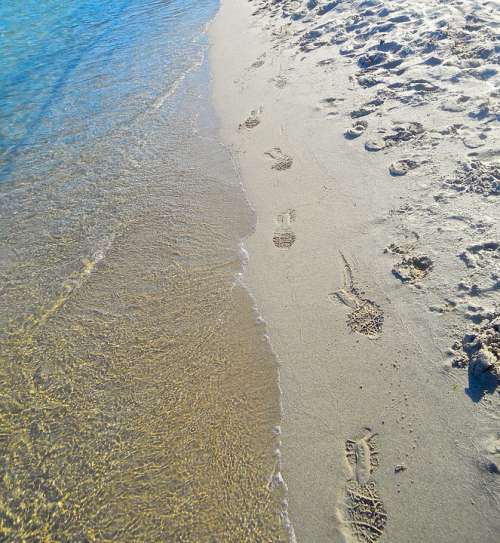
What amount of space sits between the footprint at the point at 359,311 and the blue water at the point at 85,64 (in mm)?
7394

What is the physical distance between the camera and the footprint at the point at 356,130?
23.5 feet

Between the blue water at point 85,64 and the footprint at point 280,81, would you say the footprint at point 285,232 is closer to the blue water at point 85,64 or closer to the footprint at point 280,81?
the footprint at point 280,81

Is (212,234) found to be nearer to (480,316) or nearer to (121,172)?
(121,172)

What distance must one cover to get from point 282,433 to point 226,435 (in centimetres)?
57

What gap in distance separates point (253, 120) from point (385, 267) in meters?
5.17

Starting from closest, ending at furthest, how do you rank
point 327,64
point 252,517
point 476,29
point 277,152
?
point 252,517 → point 277,152 → point 476,29 → point 327,64

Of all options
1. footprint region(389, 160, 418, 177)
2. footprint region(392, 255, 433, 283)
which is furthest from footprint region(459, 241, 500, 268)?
footprint region(389, 160, 418, 177)

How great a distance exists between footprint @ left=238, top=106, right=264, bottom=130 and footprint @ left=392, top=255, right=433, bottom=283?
198 inches

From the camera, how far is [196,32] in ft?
47.1

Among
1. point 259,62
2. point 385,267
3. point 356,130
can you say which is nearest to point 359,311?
point 385,267

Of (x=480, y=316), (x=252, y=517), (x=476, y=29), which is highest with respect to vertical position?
(x=476, y=29)

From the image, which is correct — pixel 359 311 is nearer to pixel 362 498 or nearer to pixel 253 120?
pixel 362 498

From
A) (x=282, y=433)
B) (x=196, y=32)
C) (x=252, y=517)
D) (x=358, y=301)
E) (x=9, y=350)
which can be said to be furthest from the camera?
(x=196, y=32)

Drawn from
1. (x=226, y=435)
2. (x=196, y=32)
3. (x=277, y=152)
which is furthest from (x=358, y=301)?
(x=196, y=32)
